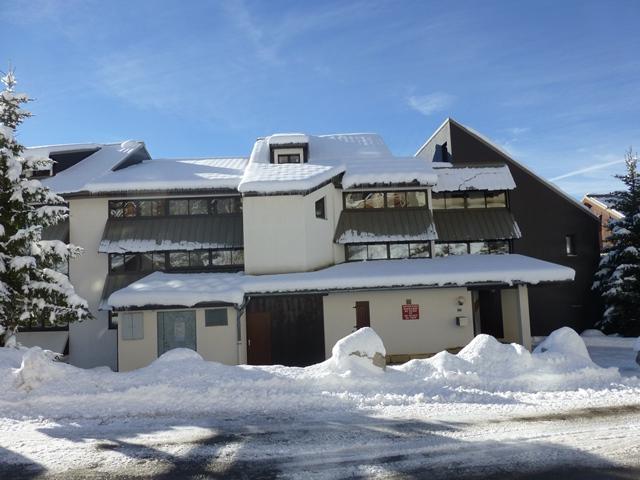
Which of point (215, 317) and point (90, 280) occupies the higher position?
point (90, 280)

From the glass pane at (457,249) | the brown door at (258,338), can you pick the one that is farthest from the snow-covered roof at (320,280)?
the glass pane at (457,249)

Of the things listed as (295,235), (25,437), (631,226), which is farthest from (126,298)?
(631,226)

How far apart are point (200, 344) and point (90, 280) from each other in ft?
21.0

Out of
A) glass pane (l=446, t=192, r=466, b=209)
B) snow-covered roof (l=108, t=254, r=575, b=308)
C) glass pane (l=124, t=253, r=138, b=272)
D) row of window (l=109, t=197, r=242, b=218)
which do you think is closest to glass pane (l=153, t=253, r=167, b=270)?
glass pane (l=124, t=253, r=138, b=272)

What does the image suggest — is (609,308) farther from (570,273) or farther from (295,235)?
(295,235)

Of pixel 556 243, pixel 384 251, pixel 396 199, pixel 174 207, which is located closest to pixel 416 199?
pixel 396 199

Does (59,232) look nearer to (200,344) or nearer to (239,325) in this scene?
(200,344)

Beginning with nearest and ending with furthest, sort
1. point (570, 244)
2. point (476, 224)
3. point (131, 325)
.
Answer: point (131, 325) < point (476, 224) < point (570, 244)

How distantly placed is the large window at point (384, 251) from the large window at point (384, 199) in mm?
1930

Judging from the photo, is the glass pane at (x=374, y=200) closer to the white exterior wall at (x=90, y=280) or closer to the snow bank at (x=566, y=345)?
the snow bank at (x=566, y=345)

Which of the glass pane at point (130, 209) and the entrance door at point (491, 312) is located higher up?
the glass pane at point (130, 209)

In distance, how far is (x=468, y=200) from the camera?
22.1 meters

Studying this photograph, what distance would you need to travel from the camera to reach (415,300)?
18.1 m

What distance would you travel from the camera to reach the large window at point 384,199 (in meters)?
20.8
